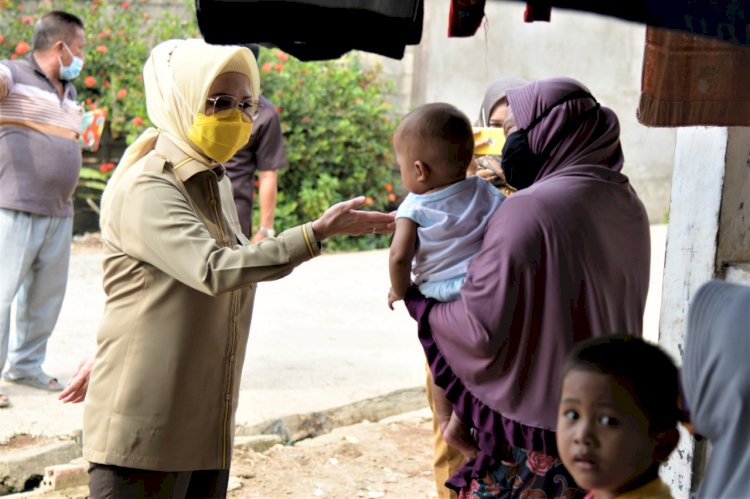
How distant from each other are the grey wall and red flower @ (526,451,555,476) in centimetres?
1064

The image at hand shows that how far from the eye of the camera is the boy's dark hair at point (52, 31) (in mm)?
6285

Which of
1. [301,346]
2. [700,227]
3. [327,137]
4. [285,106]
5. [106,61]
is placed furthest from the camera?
[327,137]

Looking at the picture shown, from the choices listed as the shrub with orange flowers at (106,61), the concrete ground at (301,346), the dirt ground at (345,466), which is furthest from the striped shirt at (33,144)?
the shrub with orange flowers at (106,61)

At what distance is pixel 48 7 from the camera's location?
11789 millimetres

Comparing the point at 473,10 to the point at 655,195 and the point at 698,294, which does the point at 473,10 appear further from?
the point at 655,195

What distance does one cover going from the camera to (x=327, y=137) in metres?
12.1

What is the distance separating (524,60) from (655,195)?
269 centimetres

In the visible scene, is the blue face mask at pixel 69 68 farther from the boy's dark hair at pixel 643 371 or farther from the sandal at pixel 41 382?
the boy's dark hair at pixel 643 371

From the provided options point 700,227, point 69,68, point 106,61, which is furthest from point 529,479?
point 106,61

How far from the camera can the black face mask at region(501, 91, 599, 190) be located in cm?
308

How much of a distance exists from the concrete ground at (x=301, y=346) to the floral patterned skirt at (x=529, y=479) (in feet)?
10.2

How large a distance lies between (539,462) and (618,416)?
0.77 meters

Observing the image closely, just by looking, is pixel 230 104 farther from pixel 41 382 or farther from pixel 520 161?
pixel 41 382

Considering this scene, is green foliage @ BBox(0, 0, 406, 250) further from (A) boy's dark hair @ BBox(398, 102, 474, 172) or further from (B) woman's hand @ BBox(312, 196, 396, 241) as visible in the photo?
(A) boy's dark hair @ BBox(398, 102, 474, 172)
